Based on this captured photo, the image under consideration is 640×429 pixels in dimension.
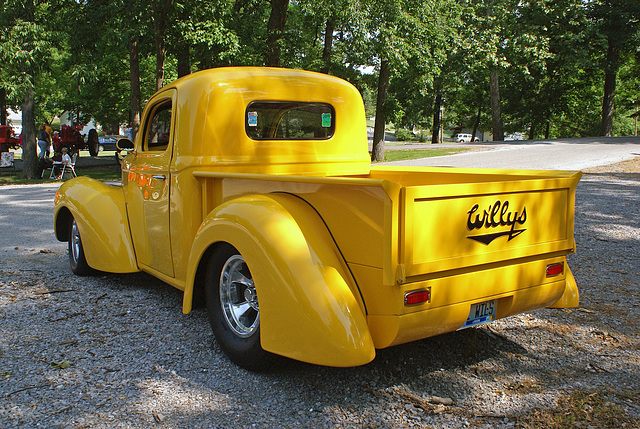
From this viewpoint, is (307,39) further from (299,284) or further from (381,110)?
(299,284)

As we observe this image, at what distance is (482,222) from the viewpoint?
2875 millimetres

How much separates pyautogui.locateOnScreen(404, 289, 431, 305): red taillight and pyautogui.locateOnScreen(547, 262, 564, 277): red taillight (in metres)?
0.97

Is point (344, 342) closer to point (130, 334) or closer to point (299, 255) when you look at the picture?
point (299, 255)

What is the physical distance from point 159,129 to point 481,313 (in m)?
2.93

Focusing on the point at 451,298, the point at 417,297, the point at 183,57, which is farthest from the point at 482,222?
the point at 183,57

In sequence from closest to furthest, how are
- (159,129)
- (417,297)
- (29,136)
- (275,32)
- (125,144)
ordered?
(417,297)
(159,129)
(125,144)
(275,32)
(29,136)

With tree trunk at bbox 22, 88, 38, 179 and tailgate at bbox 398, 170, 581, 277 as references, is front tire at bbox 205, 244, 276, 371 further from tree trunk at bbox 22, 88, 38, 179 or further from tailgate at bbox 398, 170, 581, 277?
tree trunk at bbox 22, 88, 38, 179

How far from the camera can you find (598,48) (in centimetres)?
3478

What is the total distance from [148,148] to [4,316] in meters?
1.72

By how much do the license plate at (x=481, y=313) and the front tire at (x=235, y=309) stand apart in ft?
3.67

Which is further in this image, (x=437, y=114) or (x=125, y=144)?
(x=437, y=114)

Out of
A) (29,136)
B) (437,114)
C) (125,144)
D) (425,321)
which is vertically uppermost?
(437,114)

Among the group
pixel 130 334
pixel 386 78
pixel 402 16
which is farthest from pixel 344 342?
pixel 386 78

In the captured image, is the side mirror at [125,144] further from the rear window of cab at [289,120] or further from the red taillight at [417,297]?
the red taillight at [417,297]
